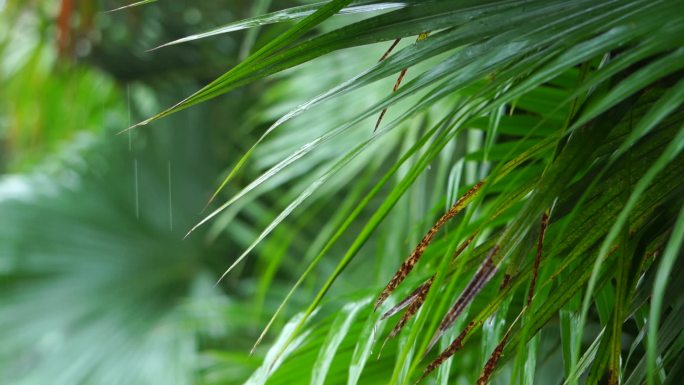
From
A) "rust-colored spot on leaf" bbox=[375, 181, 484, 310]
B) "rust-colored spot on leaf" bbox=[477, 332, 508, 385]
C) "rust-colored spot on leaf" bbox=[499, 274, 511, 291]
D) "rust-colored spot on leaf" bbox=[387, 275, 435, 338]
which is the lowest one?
"rust-colored spot on leaf" bbox=[477, 332, 508, 385]

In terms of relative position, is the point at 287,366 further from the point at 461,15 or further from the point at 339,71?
the point at 339,71

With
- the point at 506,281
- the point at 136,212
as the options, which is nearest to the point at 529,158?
the point at 506,281

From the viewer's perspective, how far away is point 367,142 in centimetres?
39

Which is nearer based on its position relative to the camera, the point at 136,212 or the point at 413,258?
the point at 413,258

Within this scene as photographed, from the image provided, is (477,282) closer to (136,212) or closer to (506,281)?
(506,281)

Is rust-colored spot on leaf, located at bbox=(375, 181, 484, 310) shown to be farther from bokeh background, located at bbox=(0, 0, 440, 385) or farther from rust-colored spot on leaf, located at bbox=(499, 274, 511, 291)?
bokeh background, located at bbox=(0, 0, 440, 385)

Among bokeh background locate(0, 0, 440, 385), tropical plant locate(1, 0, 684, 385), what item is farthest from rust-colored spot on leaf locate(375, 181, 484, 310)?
bokeh background locate(0, 0, 440, 385)

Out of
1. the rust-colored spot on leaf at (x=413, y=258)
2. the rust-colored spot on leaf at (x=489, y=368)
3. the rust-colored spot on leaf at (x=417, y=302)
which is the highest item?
the rust-colored spot on leaf at (x=413, y=258)

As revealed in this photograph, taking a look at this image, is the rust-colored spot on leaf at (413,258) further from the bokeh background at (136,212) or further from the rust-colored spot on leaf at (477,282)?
the bokeh background at (136,212)

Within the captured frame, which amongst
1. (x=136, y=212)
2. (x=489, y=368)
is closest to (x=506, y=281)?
(x=489, y=368)

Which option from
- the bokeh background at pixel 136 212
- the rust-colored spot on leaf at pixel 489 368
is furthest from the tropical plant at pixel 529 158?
the bokeh background at pixel 136 212

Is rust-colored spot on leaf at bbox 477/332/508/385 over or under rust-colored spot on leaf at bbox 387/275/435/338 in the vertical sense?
under

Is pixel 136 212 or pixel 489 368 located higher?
pixel 136 212

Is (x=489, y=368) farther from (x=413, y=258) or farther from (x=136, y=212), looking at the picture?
(x=136, y=212)
